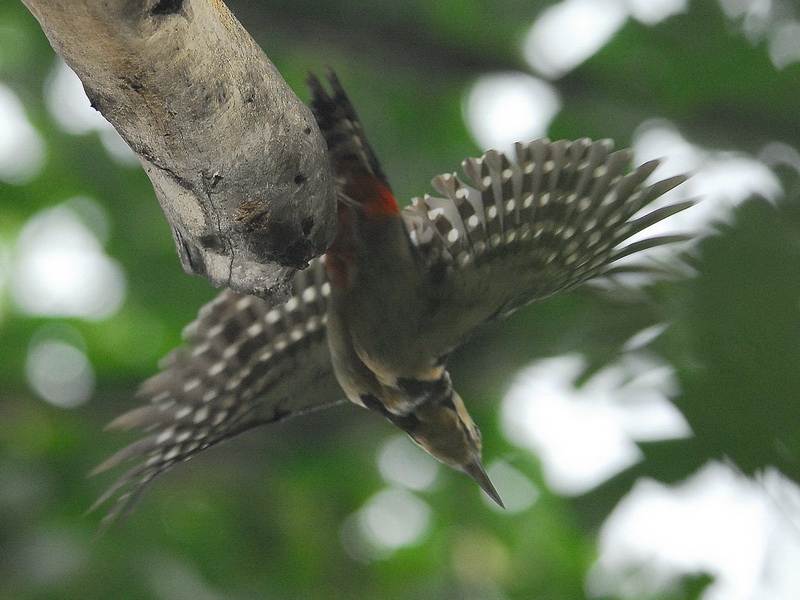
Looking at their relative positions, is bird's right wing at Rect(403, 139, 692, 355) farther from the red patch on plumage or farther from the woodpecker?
the red patch on plumage

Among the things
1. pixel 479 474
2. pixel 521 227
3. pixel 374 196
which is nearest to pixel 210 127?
pixel 374 196

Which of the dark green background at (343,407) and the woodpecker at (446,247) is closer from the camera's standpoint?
the woodpecker at (446,247)

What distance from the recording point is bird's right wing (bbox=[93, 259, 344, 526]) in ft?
10.4

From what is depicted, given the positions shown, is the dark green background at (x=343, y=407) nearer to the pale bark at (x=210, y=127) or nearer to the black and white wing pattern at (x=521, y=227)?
the black and white wing pattern at (x=521, y=227)

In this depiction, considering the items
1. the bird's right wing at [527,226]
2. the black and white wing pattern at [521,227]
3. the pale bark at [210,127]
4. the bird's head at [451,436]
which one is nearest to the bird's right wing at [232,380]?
the black and white wing pattern at [521,227]

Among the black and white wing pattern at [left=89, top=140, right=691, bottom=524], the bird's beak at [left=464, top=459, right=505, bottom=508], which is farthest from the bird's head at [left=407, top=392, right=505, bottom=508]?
the black and white wing pattern at [left=89, top=140, right=691, bottom=524]

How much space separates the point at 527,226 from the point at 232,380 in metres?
1.23

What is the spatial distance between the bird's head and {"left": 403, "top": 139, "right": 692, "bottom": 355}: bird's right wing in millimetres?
348

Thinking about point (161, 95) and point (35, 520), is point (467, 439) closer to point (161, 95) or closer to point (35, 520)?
point (161, 95)

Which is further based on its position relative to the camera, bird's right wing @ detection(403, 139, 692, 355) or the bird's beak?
the bird's beak

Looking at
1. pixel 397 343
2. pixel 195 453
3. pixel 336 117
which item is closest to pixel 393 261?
pixel 397 343

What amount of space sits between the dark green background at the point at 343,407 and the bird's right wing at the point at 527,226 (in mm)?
409

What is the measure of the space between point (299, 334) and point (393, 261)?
0.79 m

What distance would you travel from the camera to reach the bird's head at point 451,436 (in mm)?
2914
